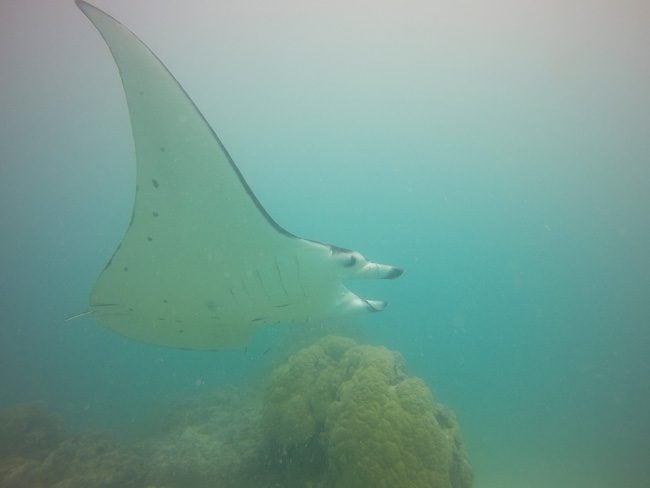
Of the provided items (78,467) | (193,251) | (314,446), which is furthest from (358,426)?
(78,467)

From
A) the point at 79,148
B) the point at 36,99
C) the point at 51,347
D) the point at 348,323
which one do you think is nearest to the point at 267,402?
the point at 348,323

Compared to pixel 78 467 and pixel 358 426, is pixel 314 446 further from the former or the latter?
pixel 78 467

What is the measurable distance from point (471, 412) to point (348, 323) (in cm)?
996

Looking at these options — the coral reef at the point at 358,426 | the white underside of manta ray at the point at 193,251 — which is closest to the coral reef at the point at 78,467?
the coral reef at the point at 358,426

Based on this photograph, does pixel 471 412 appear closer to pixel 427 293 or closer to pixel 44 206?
pixel 427 293

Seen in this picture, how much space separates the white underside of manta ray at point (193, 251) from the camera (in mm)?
2363

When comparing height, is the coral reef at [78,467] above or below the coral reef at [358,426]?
below

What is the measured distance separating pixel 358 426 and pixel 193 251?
Result: 2.22 metres

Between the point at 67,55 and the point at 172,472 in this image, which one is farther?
the point at 67,55

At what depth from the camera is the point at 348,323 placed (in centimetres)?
1035

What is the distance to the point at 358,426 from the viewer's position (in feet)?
10.9

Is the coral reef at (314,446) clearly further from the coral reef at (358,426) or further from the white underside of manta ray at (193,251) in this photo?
the white underside of manta ray at (193,251)

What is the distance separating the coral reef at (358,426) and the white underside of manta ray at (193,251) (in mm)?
1100

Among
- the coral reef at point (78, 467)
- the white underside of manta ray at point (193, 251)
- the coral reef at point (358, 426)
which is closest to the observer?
the white underside of manta ray at point (193, 251)
